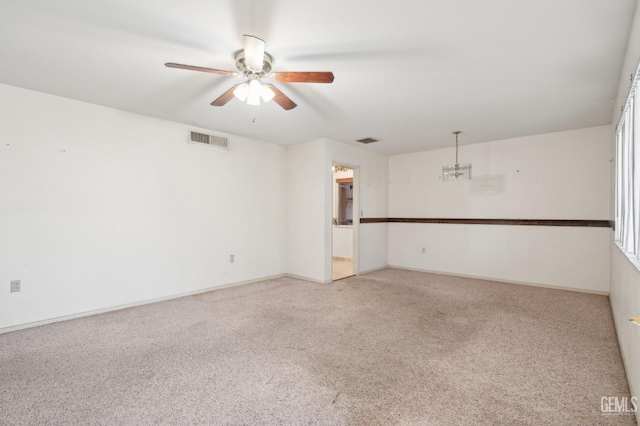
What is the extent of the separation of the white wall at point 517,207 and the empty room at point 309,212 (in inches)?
1.2

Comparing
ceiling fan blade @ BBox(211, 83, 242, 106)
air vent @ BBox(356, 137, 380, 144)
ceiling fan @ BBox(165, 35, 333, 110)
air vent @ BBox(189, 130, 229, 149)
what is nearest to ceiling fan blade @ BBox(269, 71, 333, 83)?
ceiling fan @ BBox(165, 35, 333, 110)

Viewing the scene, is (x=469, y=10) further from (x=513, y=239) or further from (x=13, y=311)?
(x=13, y=311)

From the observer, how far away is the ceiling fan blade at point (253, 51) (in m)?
1.87

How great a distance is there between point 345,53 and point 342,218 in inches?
225

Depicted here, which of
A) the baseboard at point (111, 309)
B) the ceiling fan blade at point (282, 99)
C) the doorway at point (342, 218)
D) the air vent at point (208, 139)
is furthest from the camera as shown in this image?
the doorway at point (342, 218)

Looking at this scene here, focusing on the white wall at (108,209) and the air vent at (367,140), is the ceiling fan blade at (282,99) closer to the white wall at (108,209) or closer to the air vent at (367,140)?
the white wall at (108,209)

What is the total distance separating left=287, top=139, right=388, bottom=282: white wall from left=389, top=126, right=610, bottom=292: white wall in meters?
0.72

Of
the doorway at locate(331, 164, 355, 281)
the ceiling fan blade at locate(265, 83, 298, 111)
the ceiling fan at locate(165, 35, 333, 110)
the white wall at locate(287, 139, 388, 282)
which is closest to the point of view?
the ceiling fan at locate(165, 35, 333, 110)

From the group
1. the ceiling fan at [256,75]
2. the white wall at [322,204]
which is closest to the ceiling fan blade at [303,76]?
the ceiling fan at [256,75]

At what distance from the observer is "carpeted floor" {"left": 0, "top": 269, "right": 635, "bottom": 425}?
5.58 feet

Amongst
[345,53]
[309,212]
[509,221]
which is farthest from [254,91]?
[509,221]

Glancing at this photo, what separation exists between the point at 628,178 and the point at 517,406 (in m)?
1.68

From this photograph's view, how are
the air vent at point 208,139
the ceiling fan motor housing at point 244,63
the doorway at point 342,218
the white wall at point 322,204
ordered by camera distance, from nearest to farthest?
the ceiling fan motor housing at point 244,63, the air vent at point 208,139, the white wall at point 322,204, the doorway at point 342,218

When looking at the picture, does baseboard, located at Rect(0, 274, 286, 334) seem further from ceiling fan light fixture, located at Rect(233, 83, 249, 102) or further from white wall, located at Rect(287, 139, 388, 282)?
ceiling fan light fixture, located at Rect(233, 83, 249, 102)
